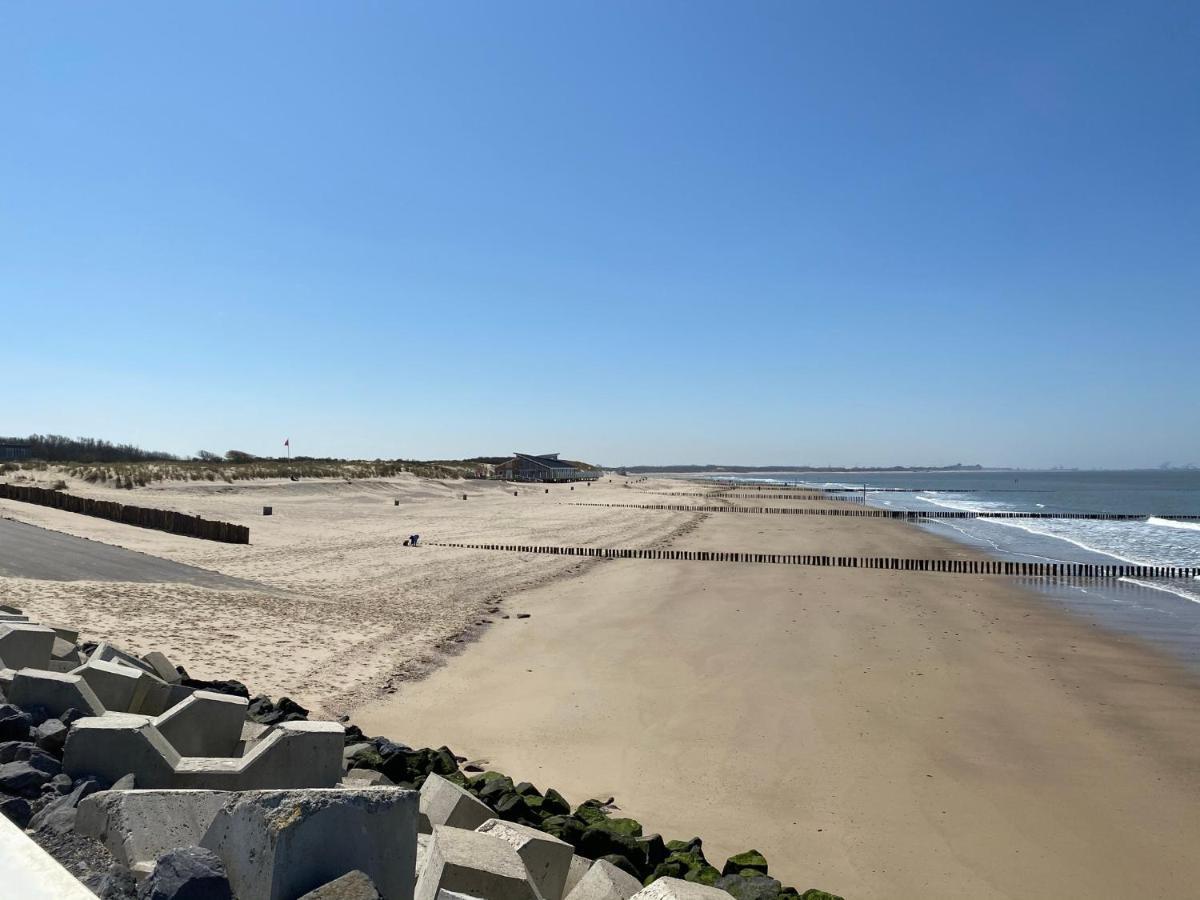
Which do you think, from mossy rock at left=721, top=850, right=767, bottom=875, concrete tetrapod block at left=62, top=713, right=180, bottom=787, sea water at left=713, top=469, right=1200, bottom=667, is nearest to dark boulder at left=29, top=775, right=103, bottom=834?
concrete tetrapod block at left=62, top=713, right=180, bottom=787

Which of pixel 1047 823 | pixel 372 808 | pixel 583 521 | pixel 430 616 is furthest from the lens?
pixel 583 521

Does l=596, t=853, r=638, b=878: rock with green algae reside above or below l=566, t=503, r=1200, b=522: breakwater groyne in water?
above

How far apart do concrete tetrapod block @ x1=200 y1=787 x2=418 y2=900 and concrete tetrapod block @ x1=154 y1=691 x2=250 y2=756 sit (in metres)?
2.40

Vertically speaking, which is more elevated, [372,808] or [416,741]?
[372,808]

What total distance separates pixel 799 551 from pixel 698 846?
96.4 feet

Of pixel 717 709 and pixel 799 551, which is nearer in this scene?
pixel 717 709

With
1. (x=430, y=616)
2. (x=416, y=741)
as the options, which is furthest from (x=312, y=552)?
(x=416, y=741)

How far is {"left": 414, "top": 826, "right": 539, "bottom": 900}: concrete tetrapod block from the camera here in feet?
14.2

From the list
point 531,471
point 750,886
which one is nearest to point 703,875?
point 750,886

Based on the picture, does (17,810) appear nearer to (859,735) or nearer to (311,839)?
(311,839)

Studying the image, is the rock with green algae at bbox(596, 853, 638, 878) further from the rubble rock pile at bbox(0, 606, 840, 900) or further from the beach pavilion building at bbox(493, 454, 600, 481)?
the beach pavilion building at bbox(493, 454, 600, 481)

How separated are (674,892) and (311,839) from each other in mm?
2008

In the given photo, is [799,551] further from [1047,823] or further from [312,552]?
[1047,823]

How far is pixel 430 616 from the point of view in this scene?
1758cm
